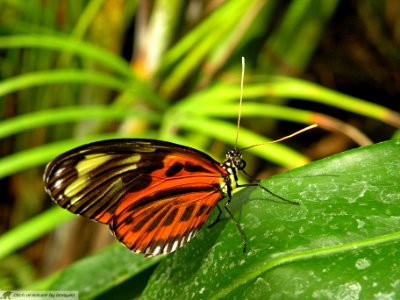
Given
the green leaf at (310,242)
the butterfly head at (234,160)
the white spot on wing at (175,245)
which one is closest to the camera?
the green leaf at (310,242)

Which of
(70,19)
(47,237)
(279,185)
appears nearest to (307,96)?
(279,185)

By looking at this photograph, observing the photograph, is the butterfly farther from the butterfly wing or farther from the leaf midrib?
the leaf midrib

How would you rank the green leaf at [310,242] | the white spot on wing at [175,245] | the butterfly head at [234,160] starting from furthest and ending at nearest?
the butterfly head at [234,160] < the white spot on wing at [175,245] < the green leaf at [310,242]

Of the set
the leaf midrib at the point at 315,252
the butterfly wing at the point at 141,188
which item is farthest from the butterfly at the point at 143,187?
the leaf midrib at the point at 315,252

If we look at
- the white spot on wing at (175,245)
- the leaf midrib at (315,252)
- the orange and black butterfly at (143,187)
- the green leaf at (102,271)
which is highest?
the orange and black butterfly at (143,187)

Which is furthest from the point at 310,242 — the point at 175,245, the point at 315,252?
the point at 175,245

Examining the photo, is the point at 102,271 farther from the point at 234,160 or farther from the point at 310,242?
the point at 310,242

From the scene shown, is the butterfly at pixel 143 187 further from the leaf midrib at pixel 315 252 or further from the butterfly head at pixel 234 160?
the leaf midrib at pixel 315 252
